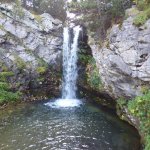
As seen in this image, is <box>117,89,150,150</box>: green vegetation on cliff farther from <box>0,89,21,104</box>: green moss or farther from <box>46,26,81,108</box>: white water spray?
<box>46,26,81,108</box>: white water spray

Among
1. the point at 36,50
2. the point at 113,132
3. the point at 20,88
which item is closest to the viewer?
the point at 113,132

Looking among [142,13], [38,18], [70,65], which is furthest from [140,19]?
[38,18]

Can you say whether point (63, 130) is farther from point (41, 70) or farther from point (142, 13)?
point (41, 70)

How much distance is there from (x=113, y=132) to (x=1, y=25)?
43.0 ft

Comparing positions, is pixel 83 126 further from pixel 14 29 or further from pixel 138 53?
pixel 14 29

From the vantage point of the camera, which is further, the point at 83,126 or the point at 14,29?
the point at 14,29

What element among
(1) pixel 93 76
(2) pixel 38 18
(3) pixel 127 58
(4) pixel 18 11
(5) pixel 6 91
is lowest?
(5) pixel 6 91

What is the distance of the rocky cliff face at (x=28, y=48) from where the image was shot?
22.0 m

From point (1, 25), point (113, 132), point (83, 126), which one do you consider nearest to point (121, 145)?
point (113, 132)

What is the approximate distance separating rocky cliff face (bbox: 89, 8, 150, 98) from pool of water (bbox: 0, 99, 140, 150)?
2.03 metres

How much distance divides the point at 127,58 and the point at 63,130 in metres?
5.14

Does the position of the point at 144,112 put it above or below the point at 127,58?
below

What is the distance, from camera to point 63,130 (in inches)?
598

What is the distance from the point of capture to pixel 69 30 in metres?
24.4
